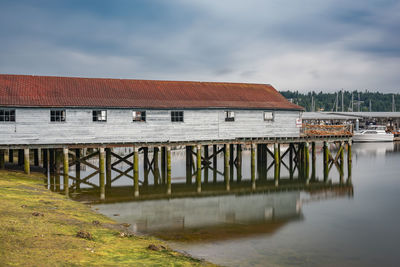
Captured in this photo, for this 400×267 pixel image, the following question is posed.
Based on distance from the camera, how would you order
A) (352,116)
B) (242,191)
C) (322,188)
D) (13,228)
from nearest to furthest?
(13,228) → (242,191) → (322,188) → (352,116)

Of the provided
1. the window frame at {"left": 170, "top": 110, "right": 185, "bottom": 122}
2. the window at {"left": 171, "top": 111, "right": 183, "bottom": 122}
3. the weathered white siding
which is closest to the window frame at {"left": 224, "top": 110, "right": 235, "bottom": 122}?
the weathered white siding

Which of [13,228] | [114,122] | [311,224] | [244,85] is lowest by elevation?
[311,224]

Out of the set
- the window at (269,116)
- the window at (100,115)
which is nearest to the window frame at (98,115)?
the window at (100,115)

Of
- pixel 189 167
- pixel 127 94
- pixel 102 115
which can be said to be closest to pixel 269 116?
pixel 189 167

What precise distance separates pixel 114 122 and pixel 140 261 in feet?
69.5

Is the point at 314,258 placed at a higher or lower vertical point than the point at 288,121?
lower

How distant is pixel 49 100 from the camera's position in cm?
3247

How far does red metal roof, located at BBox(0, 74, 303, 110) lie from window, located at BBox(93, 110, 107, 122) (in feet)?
1.95

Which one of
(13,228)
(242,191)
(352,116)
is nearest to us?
(13,228)

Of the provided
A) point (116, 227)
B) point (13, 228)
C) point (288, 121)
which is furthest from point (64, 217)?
point (288, 121)

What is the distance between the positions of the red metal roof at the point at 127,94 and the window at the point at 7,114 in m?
0.59

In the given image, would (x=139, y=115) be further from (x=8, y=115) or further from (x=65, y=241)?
(x=65, y=241)

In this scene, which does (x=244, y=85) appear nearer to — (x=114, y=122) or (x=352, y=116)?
(x=114, y=122)

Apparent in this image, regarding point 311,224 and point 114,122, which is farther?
point 114,122
